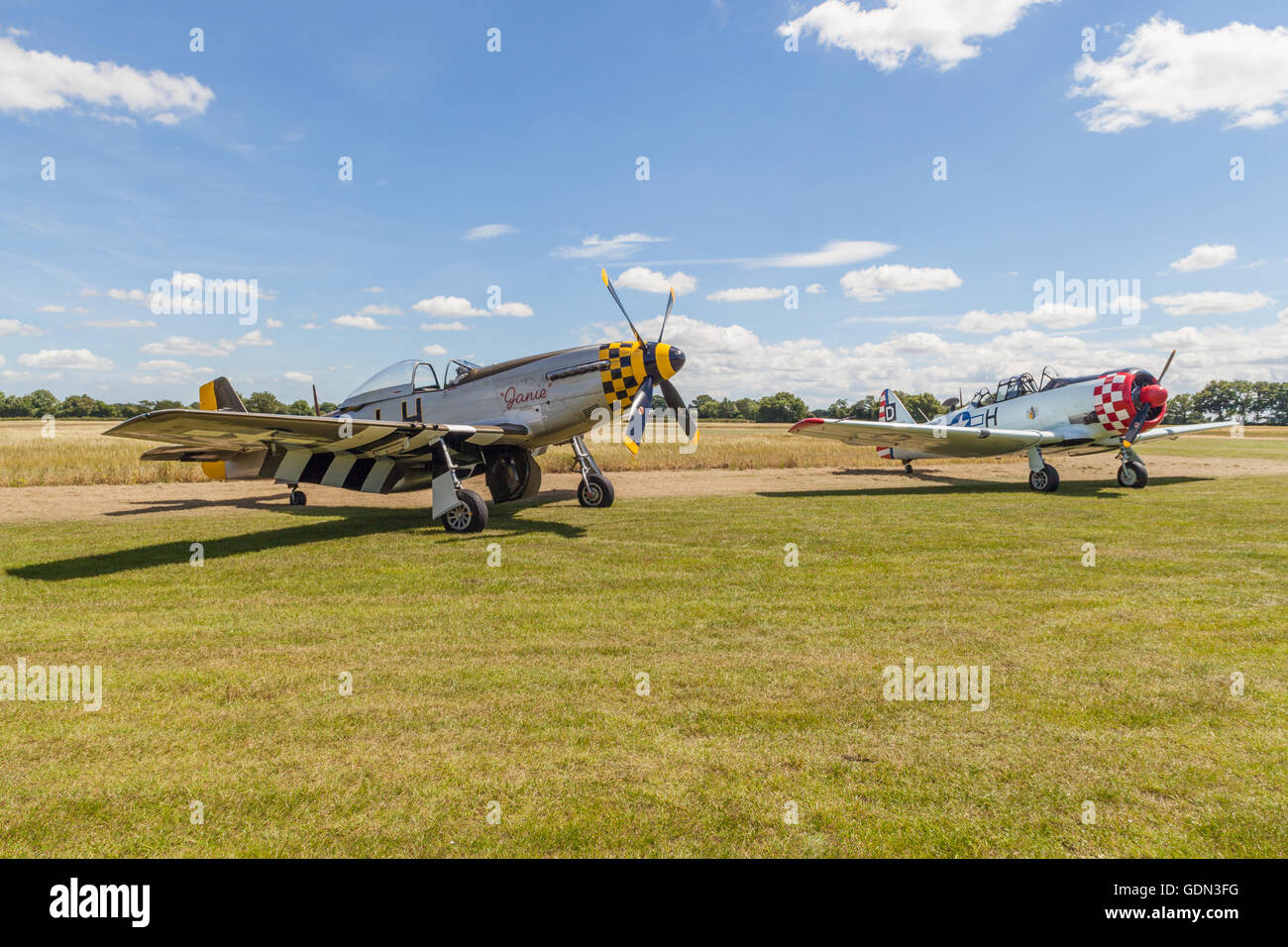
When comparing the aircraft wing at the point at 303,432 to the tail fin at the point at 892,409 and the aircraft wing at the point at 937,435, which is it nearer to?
the aircraft wing at the point at 937,435

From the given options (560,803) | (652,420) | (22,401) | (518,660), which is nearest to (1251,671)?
(560,803)

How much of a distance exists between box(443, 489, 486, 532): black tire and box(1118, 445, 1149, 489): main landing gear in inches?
625

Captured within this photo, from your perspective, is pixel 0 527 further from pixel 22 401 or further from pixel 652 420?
pixel 22 401

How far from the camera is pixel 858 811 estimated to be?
2.81 metres

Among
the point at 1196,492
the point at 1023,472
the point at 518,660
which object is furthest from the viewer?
the point at 1023,472

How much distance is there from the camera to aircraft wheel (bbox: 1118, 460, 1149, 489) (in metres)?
16.5

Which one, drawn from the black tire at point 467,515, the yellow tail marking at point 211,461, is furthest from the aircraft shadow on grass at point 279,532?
the yellow tail marking at point 211,461

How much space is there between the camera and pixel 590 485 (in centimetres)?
1418

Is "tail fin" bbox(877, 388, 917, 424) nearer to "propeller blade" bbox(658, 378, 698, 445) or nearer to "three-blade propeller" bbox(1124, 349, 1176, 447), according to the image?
"three-blade propeller" bbox(1124, 349, 1176, 447)

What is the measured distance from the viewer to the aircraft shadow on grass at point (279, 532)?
27.0 feet
